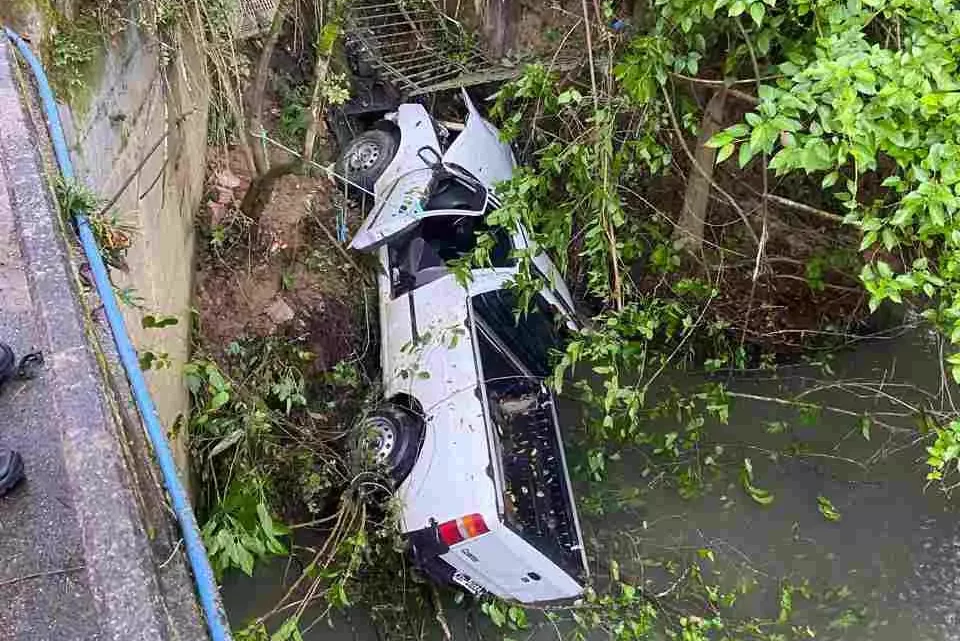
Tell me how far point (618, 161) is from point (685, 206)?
5.29ft

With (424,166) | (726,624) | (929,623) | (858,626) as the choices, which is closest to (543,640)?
(726,624)

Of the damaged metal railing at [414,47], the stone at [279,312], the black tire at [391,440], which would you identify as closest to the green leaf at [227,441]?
the black tire at [391,440]

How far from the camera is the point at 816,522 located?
4.94 meters

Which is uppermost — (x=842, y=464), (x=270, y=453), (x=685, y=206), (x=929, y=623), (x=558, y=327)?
(x=685, y=206)

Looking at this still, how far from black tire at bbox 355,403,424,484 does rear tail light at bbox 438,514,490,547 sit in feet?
1.60

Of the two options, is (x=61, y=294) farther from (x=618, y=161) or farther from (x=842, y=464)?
(x=842, y=464)

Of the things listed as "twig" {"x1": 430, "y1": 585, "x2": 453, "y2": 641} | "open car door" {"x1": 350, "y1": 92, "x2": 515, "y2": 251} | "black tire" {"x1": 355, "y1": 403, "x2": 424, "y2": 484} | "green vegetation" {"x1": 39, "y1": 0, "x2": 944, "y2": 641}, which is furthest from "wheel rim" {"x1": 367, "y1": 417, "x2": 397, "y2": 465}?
"open car door" {"x1": 350, "y1": 92, "x2": 515, "y2": 251}

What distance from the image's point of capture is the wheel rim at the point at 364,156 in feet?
19.5

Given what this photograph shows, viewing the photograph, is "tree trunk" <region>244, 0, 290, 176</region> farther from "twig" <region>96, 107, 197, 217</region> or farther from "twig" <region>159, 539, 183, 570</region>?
"twig" <region>159, 539, 183, 570</region>

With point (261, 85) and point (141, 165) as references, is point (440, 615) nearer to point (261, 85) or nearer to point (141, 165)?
point (141, 165)

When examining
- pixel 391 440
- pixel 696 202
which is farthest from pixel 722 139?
pixel 391 440

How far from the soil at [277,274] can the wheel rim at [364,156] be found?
17.1 inches

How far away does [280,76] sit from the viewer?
6.22 metres

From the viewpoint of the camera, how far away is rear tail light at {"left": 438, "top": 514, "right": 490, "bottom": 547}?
3.94 metres
